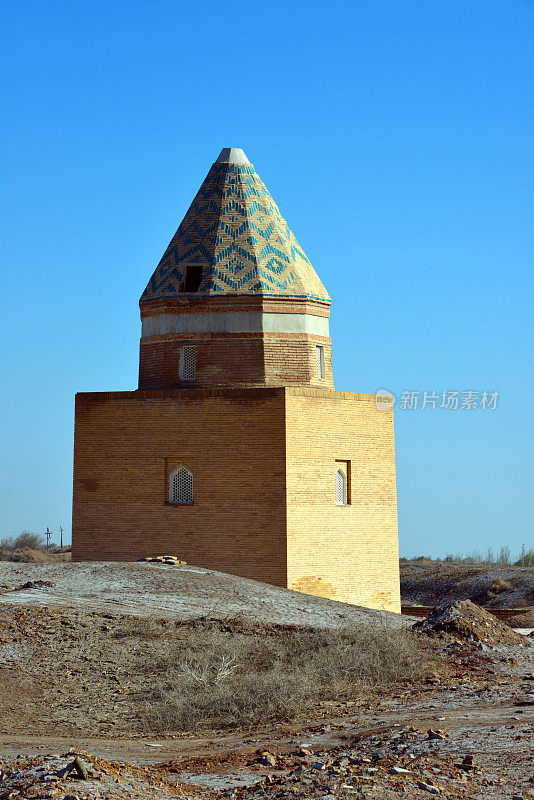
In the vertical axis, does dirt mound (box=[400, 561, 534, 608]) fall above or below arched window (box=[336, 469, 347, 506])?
below

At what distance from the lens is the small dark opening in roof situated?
2164cm

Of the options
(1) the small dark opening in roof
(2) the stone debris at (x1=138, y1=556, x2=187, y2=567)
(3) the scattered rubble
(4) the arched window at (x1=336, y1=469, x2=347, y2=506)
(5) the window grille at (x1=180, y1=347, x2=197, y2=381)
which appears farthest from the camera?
(1) the small dark opening in roof

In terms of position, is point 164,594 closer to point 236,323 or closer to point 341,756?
point 236,323

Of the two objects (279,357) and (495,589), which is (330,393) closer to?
(279,357)

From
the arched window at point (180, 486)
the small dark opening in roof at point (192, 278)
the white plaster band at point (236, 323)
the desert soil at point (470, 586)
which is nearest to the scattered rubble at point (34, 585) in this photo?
the arched window at point (180, 486)

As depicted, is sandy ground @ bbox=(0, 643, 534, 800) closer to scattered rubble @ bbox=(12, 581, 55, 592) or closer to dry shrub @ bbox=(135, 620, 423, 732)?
dry shrub @ bbox=(135, 620, 423, 732)

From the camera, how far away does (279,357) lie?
21.1 meters

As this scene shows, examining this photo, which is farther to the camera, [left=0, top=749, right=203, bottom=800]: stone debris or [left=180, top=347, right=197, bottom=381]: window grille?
[left=180, top=347, right=197, bottom=381]: window grille

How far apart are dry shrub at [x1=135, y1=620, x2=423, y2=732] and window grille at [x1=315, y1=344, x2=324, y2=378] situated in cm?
885

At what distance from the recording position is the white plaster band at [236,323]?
21016 millimetres

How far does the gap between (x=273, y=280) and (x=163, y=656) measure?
10349 millimetres

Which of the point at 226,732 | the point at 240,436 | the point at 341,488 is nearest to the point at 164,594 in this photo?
the point at 240,436

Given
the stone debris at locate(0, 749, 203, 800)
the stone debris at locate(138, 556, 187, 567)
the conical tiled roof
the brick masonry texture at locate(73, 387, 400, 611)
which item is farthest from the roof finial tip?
the stone debris at locate(0, 749, 203, 800)

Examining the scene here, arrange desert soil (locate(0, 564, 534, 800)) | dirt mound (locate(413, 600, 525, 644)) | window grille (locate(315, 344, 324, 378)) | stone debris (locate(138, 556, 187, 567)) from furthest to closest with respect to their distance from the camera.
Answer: window grille (locate(315, 344, 324, 378))
stone debris (locate(138, 556, 187, 567))
dirt mound (locate(413, 600, 525, 644))
desert soil (locate(0, 564, 534, 800))
